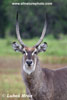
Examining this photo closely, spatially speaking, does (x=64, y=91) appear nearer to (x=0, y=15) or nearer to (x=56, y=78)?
(x=56, y=78)

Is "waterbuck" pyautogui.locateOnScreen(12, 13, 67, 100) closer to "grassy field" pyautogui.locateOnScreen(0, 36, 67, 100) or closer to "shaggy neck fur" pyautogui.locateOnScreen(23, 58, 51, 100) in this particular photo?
"shaggy neck fur" pyautogui.locateOnScreen(23, 58, 51, 100)

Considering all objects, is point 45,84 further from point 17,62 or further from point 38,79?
point 17,62

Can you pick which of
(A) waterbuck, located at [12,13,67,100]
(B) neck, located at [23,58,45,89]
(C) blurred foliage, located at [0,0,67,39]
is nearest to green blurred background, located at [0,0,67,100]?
(C) blurred foliage, located at [0,0,67,39]

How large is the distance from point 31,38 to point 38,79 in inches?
1192

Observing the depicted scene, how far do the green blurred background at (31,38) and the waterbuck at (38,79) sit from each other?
92 cm

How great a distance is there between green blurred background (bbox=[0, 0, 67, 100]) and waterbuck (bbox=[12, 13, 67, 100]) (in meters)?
0.92

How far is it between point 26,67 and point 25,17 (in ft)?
105

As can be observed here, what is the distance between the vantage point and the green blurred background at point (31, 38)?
587 inches

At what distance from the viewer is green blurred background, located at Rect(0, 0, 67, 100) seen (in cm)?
1492

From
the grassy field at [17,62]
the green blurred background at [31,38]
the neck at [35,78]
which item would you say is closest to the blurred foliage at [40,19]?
the green blurred background at [31,38]

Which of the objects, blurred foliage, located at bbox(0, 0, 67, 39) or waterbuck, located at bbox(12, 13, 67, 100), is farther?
blurred foliage, located at bbox(0, 0, 67, 39)

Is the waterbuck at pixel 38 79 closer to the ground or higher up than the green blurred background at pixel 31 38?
higher up

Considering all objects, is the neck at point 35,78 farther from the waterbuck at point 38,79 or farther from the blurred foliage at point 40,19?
the blurred foliage at point 40,19

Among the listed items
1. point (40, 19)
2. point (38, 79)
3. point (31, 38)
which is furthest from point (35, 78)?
point (40, 19)
